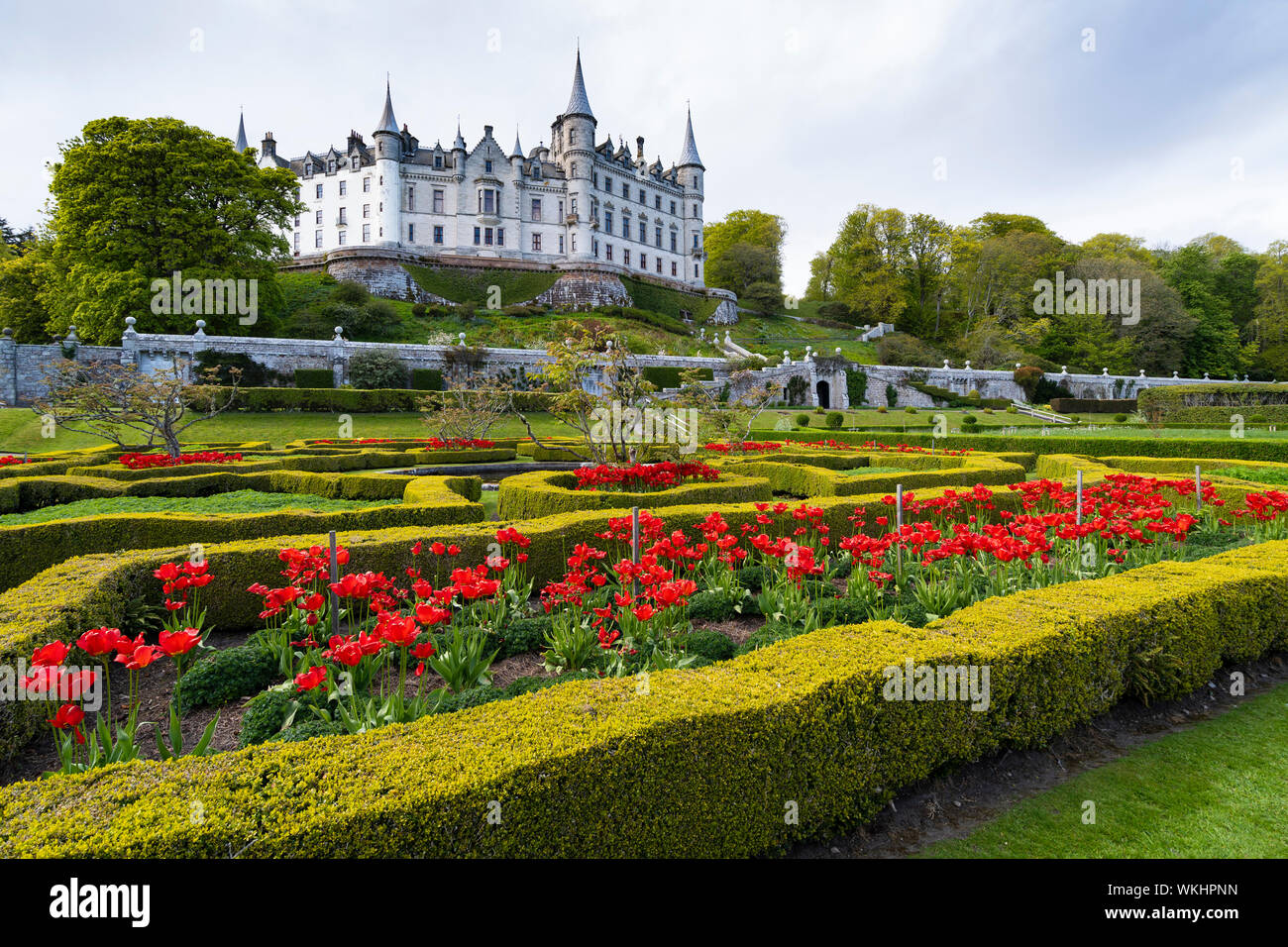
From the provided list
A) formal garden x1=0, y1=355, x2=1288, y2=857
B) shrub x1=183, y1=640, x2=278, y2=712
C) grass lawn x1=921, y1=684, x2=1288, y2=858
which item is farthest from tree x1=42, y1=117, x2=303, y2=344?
grass lawn x1=921, y1=684, x2=1288, y2=858

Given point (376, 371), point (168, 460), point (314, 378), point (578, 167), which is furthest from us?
point (578, 167)

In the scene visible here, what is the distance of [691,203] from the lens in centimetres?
6750

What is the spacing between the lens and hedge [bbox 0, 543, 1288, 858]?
7.29 ft

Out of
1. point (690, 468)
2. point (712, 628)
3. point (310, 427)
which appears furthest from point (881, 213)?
point (712, 628)

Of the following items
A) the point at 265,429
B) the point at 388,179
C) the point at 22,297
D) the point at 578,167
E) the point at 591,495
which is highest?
the point at 578,167

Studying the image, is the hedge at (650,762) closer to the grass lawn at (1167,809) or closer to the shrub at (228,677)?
the grass lawn at (1167,809)

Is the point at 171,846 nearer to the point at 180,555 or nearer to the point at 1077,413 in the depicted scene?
the point at 180,555

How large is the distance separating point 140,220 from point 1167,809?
39740 millimetres

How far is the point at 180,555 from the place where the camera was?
5.76 metres

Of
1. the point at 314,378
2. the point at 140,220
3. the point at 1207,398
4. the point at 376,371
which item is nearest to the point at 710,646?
the point at 376,371

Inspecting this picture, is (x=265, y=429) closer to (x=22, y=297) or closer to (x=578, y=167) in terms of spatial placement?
(x=22, y=297)

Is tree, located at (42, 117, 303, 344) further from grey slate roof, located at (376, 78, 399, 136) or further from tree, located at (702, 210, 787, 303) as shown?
tree, located at (702, 210, 787, 303)

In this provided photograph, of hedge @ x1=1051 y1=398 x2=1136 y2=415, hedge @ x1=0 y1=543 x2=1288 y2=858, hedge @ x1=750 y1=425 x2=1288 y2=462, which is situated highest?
hedge @ x1=1051 y1=398 x2=1136 y2=415

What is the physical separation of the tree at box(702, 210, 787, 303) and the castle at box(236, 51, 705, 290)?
16.3m
